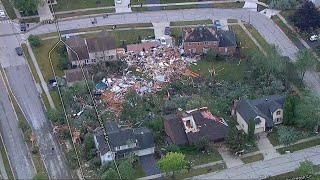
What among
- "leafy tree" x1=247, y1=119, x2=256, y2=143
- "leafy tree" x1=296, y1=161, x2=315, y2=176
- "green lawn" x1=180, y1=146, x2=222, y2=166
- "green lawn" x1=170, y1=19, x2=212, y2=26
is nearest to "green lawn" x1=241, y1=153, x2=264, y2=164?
"leafy tree" x1=247, y1=119, x2=256, y2=143

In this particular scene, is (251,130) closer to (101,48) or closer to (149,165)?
(149,165)

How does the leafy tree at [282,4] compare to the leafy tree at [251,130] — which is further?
the leafy tree at [282,4]

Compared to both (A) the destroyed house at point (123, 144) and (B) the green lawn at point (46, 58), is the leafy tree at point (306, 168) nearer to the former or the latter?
(A) the destroyed house at point (123, 144)

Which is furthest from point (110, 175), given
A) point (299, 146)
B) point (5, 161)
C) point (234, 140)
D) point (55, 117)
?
point (299, 146)

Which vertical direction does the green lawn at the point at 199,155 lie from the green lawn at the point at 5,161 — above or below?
below

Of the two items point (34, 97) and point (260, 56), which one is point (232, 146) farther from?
point (34, 97)

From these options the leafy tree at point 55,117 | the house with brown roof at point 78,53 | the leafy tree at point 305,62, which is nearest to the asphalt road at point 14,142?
the leafy tree at point 55,117

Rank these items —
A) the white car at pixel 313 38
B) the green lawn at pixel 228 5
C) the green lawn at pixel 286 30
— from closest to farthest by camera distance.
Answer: the white car at pixel 313 38 < the green lawn at pixel 286 30 < the green lawn at pixel 228 5

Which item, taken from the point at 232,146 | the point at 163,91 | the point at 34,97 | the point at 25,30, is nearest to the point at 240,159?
the point at 232,146
